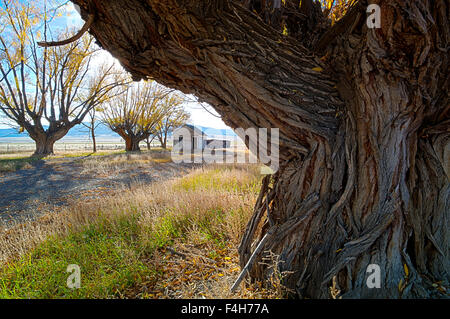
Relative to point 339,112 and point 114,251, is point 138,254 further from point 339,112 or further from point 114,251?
point 339,112

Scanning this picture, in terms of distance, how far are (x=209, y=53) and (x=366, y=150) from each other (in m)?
1.46

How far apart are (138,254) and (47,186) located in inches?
264

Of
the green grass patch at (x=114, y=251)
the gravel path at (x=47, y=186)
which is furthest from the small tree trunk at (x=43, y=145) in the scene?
the green grass patch at (x=114, y=251)

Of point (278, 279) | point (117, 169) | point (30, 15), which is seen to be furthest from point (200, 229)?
point (30, 15)

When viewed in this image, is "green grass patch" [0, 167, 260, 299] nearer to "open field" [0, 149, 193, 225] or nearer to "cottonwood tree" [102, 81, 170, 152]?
"open field" [0, 149, 193, 225]

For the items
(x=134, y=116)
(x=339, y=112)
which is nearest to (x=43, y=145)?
(x=134, y=116)

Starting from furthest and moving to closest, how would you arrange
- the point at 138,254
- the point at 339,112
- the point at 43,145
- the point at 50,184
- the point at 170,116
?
1. the point at 170,116
2. the point at 43,145
3. the point at 50,184
4. the point at 138,254
5. the point at 339,112

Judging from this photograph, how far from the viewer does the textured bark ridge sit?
4.61 feet

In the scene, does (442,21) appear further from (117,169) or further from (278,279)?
(117,169)

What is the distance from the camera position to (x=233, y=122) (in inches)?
67.5

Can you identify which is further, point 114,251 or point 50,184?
point 50,184

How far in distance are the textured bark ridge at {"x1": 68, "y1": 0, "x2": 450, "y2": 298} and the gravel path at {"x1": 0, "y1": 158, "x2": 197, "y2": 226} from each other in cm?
496

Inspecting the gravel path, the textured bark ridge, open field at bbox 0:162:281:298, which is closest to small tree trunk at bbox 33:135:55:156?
the gravel path

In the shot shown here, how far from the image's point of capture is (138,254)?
2344 mm
